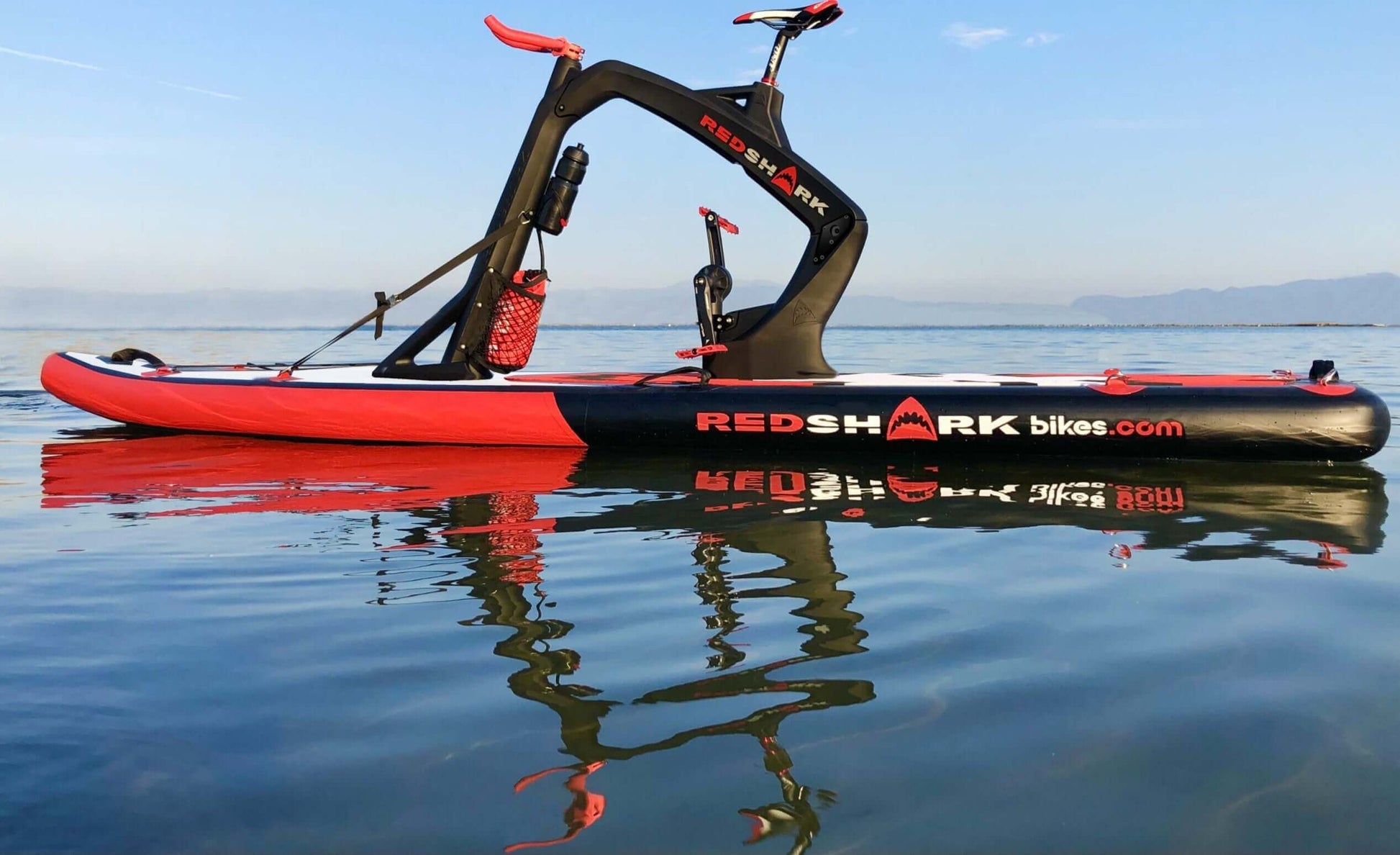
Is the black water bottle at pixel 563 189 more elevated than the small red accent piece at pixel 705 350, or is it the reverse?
the black water bottle at pixel 563 189

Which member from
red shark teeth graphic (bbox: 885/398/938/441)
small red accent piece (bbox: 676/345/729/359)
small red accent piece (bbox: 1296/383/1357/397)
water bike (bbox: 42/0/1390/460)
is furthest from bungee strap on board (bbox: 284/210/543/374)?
small red accent piece (bbox: 1296/383/1357/397)

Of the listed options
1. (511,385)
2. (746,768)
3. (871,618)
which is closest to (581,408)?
(511,385)

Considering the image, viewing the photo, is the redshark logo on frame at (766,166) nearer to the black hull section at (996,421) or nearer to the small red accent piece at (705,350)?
the small red accent piece at (705,350)

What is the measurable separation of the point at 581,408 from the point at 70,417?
18.7ft

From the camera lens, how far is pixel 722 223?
7918 millimetres

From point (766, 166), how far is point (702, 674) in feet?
18.2

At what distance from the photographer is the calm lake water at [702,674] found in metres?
1.99

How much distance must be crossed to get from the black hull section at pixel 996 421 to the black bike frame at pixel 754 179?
785 millimetres

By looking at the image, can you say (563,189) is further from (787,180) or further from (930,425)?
(930,425)

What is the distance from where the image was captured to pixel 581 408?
7160 millimetres

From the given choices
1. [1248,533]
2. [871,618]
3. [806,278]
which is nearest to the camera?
[871,618]

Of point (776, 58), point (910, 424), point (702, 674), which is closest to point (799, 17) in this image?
point (776, 58)

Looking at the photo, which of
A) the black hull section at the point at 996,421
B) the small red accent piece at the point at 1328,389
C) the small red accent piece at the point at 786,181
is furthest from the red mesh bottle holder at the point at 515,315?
the small red accent piece at the point at 1328,389

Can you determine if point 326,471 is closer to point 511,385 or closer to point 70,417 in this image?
point 511,385
